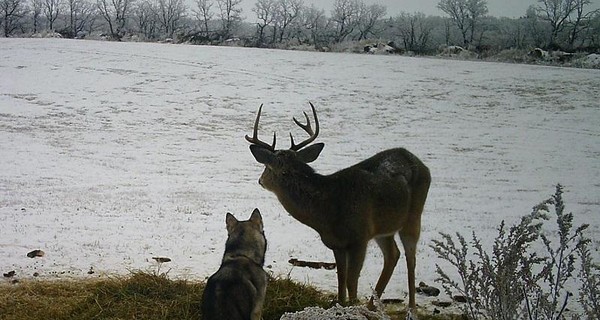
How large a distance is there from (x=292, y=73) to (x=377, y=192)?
111 ft

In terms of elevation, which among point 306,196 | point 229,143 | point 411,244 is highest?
point 306,196

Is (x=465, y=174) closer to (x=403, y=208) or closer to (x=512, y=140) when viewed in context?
(x=512, y=140)

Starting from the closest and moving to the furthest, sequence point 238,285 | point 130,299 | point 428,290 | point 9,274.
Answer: point 238,285, point 130,299, point 428,290, point 9,274

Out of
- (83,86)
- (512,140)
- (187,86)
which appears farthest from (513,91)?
(83,86)

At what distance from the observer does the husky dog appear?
511 centimetres

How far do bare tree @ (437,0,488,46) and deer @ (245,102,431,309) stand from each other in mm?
50347

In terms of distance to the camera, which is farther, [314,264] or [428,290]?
[314,264]

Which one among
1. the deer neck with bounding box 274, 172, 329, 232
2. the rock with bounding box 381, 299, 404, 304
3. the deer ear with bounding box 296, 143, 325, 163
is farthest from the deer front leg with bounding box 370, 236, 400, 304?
the deer ear with bounding box 296, 143, 325, 163

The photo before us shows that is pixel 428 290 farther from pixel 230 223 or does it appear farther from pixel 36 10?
pixel 36 10

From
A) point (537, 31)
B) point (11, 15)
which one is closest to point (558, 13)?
point (537, 31)

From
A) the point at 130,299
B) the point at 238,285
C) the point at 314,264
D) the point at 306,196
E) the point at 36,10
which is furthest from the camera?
the point at 36,10

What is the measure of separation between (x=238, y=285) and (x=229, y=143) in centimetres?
1674

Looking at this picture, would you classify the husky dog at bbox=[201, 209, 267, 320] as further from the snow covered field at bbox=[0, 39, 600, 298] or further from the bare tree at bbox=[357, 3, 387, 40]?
the bare tree at bbox=[357, 3, 387, 40]

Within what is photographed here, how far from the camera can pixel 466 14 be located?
5616 cm
